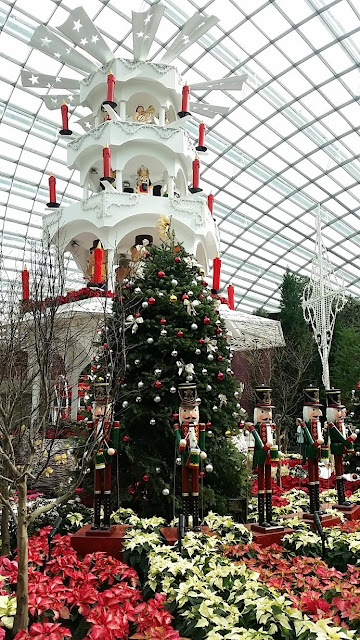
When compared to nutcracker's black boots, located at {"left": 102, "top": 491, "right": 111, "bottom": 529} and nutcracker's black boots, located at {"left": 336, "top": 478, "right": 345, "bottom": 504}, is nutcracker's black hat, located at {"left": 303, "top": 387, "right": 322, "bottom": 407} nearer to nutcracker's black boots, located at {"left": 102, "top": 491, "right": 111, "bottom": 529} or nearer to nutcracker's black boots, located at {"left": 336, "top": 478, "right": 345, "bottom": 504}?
nutcracker's black boots, located at {"left": 336, "top": 478, "right": 345, "bottom": 504}

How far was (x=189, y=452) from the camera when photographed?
6.41 m

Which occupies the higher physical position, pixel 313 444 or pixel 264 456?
pixel 313 444

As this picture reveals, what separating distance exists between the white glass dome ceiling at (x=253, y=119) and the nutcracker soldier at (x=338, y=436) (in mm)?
13563

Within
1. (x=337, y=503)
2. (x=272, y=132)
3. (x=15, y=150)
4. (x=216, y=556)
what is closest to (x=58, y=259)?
(x=216, y=556)

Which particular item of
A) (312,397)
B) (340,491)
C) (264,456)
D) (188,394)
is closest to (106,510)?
(188,394)

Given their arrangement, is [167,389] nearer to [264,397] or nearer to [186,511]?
[264,397]

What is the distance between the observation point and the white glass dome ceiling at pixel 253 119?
22.6 metres

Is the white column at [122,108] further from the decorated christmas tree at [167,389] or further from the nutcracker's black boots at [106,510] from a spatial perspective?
the nutcracker's black boots at [106,510]

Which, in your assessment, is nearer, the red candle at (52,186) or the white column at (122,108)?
the red candle at (52,186)

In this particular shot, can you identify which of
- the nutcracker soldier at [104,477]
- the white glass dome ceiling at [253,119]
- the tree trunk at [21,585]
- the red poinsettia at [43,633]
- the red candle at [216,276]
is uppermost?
the white glass dome ceiling at [253,119]

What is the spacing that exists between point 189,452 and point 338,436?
2944mm

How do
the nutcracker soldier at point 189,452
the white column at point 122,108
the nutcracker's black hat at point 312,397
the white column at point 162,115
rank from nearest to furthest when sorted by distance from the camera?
the nutcracker soldier at point 189,452, the nutcracker's black hat at point 312,397, the white column at point 122,108, the white column at point 162,115

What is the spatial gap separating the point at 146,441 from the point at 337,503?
334cm

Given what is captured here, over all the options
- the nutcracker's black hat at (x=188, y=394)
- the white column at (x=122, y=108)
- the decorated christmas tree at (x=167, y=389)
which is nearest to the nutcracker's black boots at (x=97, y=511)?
the decorated christmas tree at (x=167, y=389)
